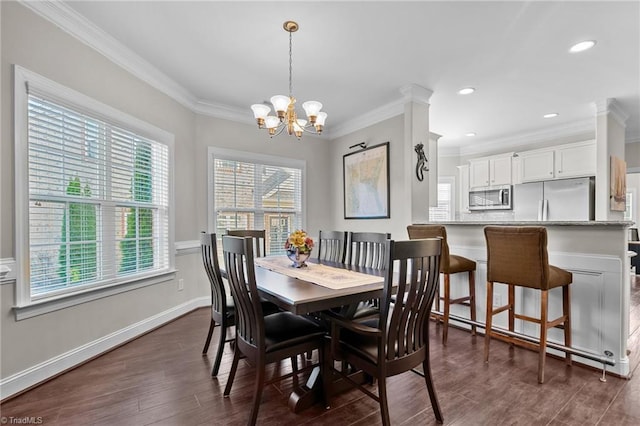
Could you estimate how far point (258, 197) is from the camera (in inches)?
177

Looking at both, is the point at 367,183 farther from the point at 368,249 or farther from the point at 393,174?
the point at 368,249

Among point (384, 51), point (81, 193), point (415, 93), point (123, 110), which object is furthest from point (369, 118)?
point (81, 193)

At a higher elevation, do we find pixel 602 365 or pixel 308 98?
pixel 308 98

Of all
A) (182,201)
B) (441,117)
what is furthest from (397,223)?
(182,201)

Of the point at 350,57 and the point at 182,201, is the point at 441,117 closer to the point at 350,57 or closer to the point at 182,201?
the point at 350,57

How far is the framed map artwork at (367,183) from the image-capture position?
4164mm

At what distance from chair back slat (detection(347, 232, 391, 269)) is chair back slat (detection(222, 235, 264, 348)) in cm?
119

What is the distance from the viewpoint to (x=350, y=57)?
9.50 feet

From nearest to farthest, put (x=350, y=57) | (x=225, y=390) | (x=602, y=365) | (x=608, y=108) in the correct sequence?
(x=225, y=390) < (x=602, y=365) < (x=350, y=57) < (x=608, y=108)

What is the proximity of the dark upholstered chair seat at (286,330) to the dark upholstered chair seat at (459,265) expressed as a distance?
157 centimetres

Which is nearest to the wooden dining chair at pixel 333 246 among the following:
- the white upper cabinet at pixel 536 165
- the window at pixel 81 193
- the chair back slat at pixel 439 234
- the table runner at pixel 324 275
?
the table runner at pixel 324 275

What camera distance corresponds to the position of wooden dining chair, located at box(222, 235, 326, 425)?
64.5 inches

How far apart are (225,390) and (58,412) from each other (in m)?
0.98

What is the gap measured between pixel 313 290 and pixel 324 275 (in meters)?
0.41
